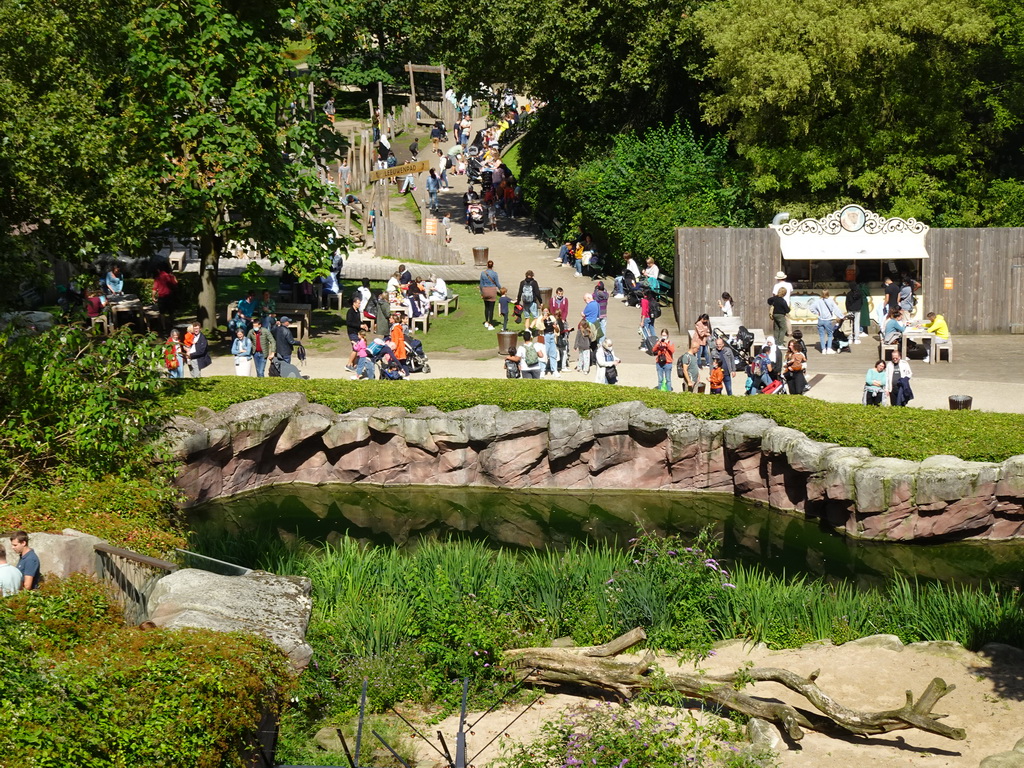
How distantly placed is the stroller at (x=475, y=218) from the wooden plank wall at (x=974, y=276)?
1473 cm

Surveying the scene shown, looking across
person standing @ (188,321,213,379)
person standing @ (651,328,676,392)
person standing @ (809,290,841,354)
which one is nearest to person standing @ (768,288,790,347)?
person standing @ (809,290,841,354)

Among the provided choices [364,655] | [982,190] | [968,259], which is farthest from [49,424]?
[982,190]

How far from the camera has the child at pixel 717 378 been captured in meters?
21.0

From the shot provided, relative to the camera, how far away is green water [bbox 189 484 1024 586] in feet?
53.7

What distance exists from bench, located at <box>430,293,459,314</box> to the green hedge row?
25.3 feet

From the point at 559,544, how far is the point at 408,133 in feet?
117

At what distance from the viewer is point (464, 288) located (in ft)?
102

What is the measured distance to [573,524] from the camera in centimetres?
1814

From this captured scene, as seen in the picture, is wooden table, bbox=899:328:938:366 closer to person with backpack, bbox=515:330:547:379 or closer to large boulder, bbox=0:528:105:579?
person with backpack, bbox=515:330:547:379

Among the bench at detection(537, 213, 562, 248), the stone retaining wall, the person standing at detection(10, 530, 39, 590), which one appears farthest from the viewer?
the bench at detection(537, 213, 562, 248)

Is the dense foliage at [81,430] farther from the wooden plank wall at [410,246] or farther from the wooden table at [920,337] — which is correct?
the wooden plank wall at [410,246]

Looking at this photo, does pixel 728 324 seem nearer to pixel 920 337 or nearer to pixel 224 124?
pixel 920 337

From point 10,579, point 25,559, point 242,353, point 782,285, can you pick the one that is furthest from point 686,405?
point 10,579

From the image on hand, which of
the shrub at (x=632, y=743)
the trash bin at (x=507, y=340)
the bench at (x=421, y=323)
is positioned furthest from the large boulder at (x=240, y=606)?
the bench at (x=421, y=323)
